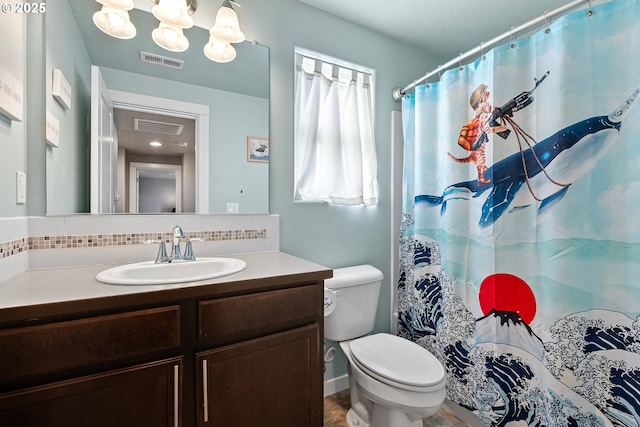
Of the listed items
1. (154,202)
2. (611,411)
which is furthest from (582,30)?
(154,202)

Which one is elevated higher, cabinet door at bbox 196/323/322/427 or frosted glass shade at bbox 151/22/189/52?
frosted glass shade at bbox 151/22/189/52

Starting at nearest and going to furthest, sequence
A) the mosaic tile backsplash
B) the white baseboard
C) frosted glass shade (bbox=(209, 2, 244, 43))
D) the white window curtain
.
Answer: the mosaic tile backsplash
frosted glass shade (bbox=(209, 2, 244, 43))
the white window curtain
the white baseboard

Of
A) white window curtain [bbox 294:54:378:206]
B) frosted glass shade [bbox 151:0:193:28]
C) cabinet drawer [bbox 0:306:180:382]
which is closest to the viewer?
cabinet drawer [bbox 0:306:180:382]

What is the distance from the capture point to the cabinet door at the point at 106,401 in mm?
711

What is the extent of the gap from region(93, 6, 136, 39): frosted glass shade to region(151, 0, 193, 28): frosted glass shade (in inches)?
5.1

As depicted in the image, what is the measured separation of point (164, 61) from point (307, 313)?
1317mm

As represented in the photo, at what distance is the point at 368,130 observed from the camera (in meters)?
1.92

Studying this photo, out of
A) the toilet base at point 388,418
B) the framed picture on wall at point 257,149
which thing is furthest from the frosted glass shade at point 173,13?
the toilet base at point 388,418

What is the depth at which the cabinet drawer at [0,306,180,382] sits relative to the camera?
694mm

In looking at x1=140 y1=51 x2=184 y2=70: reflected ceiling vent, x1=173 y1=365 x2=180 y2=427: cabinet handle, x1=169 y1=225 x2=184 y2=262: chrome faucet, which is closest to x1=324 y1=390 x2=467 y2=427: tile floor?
x1=173 y1=365 x2=180 y2=427: cabinet handle

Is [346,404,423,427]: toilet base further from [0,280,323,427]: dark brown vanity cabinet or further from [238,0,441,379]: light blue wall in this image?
[238,0,441,379]: light blue wall

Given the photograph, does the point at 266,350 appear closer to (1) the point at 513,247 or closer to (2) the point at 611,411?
(1) the point at 513,247

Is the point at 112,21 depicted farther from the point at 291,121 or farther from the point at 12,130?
the point at 291,121

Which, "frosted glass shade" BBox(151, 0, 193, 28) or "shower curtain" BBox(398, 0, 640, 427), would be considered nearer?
"shower curtain" BBox(398, 0, 640, 427)
